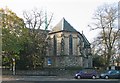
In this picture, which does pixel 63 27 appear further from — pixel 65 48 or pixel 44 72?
pixel 44 72

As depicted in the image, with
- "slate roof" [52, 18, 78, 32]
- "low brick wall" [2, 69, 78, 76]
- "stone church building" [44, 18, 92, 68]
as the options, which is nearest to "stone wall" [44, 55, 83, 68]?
"stone church building" [44, 18, 92, 68]

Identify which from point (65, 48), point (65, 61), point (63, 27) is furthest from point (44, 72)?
point (63, 27)

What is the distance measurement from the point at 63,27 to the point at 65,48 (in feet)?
19.3

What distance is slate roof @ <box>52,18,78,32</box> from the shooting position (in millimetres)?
80694

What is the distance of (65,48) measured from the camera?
7888 centimetres

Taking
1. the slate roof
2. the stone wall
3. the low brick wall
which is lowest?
the low brick wall

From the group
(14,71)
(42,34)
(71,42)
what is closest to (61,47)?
(71,42)

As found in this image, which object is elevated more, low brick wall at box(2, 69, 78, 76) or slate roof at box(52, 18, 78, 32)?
slate roof at box(52, 18, 78, 32)

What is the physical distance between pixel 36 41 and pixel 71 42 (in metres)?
16.4

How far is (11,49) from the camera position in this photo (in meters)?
52.5

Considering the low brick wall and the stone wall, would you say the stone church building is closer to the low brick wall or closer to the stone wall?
the stone wall

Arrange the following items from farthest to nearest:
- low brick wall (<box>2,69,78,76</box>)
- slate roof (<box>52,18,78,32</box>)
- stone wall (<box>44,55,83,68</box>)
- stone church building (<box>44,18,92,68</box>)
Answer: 1. slate roof (<box>52,18,78,32</box>)
2. stone church building (<box>44,18,92,68</box>)
3. stone wall (<box>44,55,83,68</box>)
4. low brick wall (<box>2,69,78,76</box>)

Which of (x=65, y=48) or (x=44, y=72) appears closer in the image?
(x=44, y=72)

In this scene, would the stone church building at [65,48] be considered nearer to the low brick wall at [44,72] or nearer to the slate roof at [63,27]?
the slate roof at [63,27]
